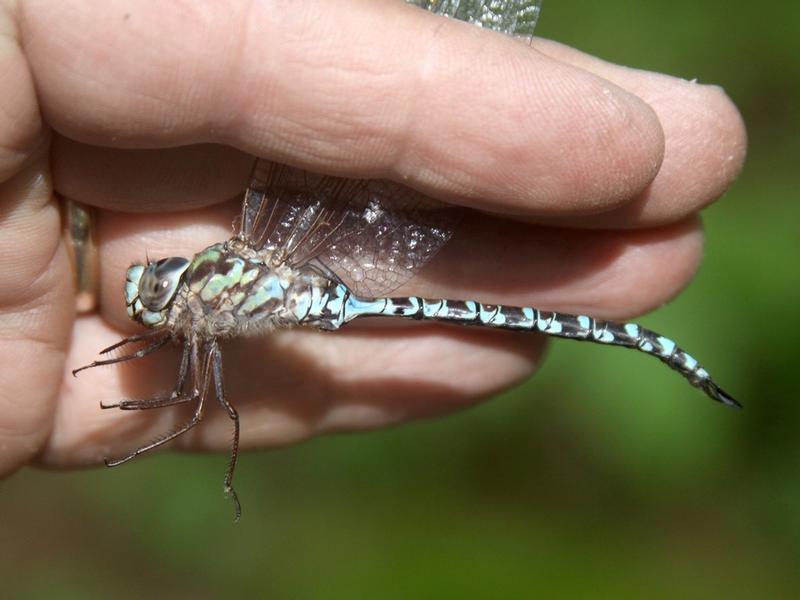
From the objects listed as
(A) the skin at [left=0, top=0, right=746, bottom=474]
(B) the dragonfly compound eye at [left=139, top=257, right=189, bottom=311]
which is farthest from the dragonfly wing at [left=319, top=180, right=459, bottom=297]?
(B) the dragonfly compound eye at [left=139, top=257, right=189, bottom=311]

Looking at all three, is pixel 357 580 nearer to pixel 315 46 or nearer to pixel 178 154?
pixel 178 154

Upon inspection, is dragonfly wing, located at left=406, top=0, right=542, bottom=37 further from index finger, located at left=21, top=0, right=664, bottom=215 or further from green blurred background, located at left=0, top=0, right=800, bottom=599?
green blurred background, located at left=0, top=0, right=800, bottom=599

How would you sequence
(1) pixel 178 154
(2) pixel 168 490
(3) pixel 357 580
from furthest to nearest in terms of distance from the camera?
(2) pixel 168 490 → (3) pixel 357 580 → (1) pixel 178 154

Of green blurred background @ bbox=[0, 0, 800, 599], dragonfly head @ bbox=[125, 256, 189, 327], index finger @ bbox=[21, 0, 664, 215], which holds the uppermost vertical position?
index finger @ bbox=[21, 0, 664, 215]

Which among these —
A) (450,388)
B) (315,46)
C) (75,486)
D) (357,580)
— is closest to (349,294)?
(450,388)

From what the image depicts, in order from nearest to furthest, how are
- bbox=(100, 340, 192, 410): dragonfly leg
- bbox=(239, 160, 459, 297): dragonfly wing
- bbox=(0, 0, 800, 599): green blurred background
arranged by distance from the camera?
1. bbox=(100, 340, 192, 410): dragonfly leg
2. bbox=(239, 160, 459, 297): dragonfly wing
3. bbox=(0, 0, 800, 599): green blurred background
